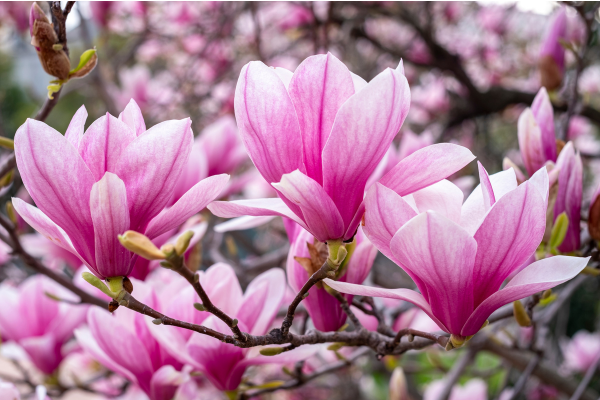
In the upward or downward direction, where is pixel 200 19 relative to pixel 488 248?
upward

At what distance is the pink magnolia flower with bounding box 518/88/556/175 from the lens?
0.58 meters

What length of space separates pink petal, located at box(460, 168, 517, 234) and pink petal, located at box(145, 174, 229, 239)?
19 cm

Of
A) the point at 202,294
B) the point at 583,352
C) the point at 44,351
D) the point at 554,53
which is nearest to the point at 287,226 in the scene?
the point at 202,294

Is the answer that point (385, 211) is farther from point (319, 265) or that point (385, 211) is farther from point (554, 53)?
point (554, 53)

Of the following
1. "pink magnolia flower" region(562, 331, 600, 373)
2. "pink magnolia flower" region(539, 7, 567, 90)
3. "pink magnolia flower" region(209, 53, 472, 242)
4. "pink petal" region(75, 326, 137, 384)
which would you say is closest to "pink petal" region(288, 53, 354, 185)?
"pink magnolia flower" region(209, 53, 472, 242)

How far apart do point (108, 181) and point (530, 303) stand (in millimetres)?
433

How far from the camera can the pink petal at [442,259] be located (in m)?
0.34

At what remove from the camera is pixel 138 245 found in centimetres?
33

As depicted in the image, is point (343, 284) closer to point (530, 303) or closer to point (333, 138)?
point (333, 138)

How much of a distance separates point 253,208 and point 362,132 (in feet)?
0.32

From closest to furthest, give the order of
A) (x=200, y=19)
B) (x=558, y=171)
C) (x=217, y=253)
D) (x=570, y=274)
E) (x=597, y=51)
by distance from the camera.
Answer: (x=570, y=274) < (x=558, y=171) < (x=217, y=253) < (x=597, y=51) < (x=200, y=19)

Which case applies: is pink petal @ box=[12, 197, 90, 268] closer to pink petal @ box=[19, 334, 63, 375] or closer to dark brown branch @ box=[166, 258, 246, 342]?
dark brown branch @ box=[166, 258, 246, 342]

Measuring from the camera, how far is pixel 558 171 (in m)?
0.53

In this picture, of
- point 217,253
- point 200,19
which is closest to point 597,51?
point 217,253
